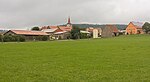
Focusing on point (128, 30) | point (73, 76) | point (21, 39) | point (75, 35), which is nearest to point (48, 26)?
point (128, 30)

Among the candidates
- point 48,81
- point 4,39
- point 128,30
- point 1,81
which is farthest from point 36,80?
point 128,30

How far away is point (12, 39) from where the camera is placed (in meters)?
90.5

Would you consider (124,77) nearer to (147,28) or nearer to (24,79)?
(24,79)

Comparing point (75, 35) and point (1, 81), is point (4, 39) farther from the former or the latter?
point (1, 81)

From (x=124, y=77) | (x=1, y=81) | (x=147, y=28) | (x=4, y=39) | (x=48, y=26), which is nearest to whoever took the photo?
(x=1, y=81)

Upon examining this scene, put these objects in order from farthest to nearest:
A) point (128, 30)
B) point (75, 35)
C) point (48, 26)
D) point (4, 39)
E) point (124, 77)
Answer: point (48, 26) → point (128, 30) → point (75, 35) → point (4, 39) → point (124, 77)

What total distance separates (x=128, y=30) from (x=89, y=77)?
14489cm

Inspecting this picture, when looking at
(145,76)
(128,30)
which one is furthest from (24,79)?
(128,30)

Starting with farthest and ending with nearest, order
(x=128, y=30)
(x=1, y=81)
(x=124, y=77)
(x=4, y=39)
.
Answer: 1. (x=128, y=30)
2. (x=4, y=39)
3. (x=124, y=77)
4. (x=1, y=81)

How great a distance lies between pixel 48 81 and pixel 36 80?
54 centimetres

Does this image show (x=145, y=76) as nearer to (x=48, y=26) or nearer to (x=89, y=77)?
(x=89, y=77)

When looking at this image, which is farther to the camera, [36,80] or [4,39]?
[4,39]

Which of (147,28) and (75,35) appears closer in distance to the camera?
(75,35)

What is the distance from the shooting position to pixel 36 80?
11.1 m
